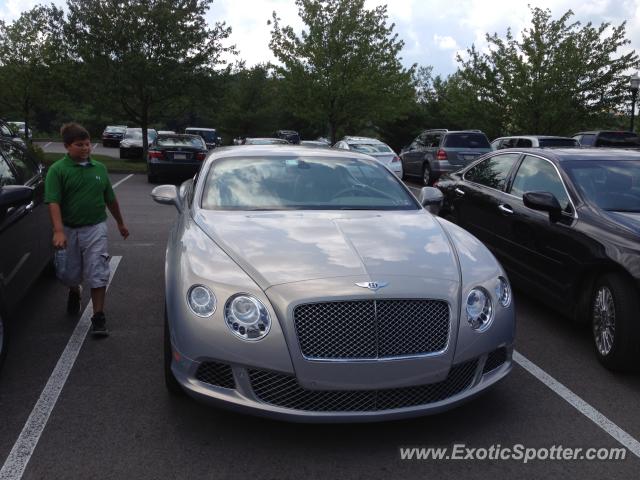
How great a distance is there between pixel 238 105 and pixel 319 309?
5322 cm

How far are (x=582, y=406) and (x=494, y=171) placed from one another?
11.3 ft

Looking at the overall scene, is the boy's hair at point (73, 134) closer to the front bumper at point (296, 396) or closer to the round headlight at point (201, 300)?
the round headlight at point (201, 300)

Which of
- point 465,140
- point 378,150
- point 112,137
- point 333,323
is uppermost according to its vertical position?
point 333,323

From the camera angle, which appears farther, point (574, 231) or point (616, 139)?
point (616, 139)

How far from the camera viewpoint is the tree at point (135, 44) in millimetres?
22203

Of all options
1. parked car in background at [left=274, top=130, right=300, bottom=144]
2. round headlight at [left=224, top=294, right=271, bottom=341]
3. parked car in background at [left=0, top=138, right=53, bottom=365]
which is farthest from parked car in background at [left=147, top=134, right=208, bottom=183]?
parked car in background at [left=274, top=130, right=300, bottom=144]

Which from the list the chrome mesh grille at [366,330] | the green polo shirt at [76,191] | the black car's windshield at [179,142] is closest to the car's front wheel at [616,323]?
the chrome mesh grille at [366,330]

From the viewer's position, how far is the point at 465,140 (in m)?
18.9

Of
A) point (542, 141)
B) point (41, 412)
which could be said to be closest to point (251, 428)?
point (41, 412)

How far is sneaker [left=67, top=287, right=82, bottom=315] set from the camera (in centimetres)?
549

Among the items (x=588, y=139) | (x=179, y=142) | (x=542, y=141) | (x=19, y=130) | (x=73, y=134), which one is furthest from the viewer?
(x=588, y=139)

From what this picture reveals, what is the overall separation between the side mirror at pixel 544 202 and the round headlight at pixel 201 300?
9.74 ft

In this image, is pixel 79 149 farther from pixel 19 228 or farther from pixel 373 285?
pixel 373 285

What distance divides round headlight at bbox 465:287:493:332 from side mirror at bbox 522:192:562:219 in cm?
188
